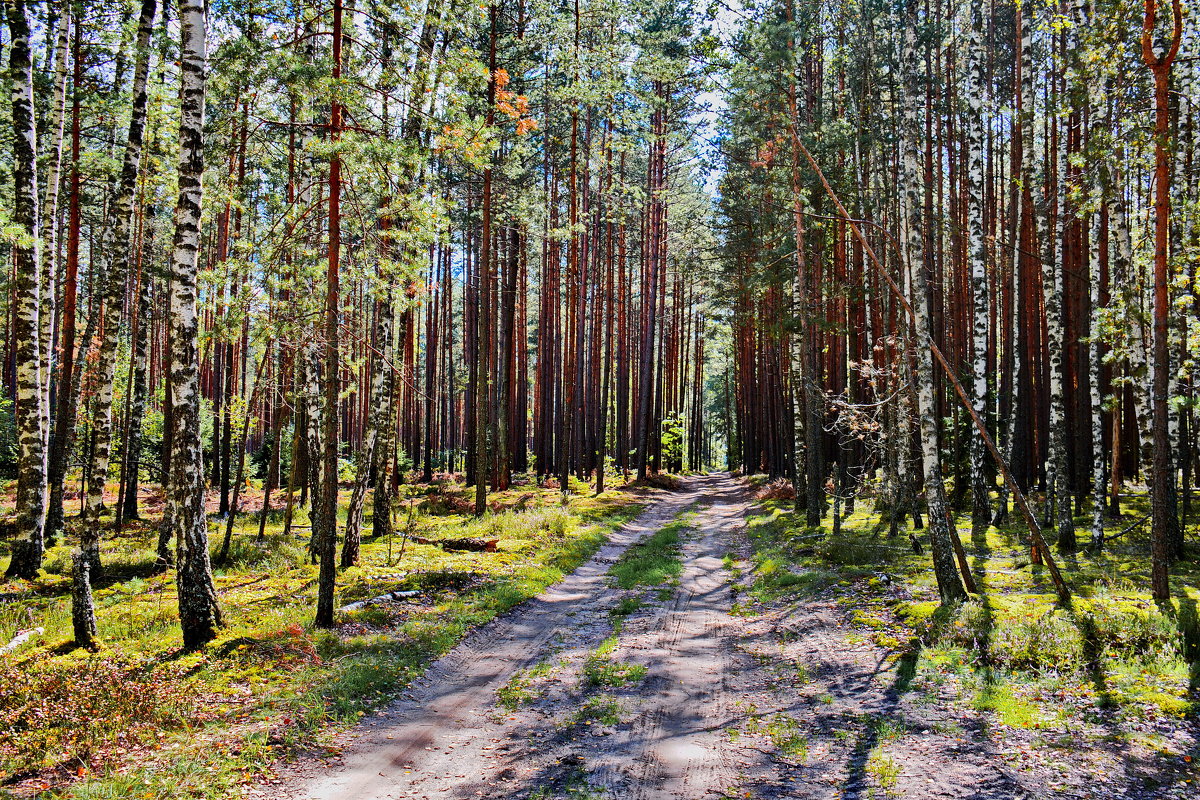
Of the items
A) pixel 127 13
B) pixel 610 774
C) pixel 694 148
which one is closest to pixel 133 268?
pixel 127 13

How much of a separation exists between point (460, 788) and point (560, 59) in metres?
17.5

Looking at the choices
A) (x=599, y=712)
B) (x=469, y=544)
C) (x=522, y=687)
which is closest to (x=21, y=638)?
(x=522, y=687)

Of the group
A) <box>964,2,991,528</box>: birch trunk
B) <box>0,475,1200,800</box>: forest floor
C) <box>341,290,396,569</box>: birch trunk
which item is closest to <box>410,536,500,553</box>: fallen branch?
<box>341,290,396,569</box>: birch trunk

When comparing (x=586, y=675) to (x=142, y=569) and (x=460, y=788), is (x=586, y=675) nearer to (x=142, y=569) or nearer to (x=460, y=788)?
(x=460, y=788)

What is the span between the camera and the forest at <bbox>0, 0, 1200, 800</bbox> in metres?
5.39

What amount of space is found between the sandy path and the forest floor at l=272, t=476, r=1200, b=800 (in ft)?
0.07

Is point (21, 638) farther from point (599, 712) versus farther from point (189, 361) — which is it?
point (599, 712)

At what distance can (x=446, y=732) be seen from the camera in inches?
230

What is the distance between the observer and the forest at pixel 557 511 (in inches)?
212

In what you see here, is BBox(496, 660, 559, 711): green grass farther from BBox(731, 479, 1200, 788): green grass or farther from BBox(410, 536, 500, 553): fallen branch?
BBox(410, 536, 500, 553): fallen branch

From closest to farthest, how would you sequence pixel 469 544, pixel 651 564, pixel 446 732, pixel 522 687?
pixel 446 732
pixel 522 687
pixel 651 564
pixel 469 544

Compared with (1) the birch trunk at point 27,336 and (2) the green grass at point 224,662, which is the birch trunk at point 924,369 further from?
(1) the birch trunk at point 27,336

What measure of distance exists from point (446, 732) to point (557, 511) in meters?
12.7

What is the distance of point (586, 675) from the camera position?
7293 mm
